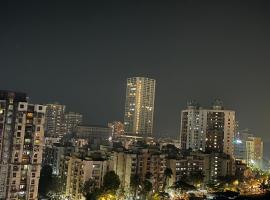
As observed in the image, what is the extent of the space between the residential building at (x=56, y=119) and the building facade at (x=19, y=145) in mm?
48178

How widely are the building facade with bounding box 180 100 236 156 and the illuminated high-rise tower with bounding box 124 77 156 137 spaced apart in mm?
25305

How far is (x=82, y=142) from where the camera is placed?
5088cm

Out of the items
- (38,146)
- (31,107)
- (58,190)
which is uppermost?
(31,107)

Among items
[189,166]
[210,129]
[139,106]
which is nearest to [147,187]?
[189,166]

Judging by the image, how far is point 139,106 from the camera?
3009 inches

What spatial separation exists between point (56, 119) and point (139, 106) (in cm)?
1641

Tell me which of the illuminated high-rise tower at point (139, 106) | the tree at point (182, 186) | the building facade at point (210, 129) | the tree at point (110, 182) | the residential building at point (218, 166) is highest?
the illuminated high-rise tower at point (139, 106)

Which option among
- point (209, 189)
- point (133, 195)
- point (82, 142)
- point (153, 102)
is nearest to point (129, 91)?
point (153, 102)

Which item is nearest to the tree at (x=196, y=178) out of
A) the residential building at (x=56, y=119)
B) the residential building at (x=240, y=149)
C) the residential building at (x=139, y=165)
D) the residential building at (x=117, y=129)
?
the residential building at (x=139, y=165)

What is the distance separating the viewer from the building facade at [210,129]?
148 ft

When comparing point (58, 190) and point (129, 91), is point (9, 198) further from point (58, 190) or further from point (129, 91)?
point (129, 91)

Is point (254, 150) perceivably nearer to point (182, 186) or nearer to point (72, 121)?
point (72, 121)

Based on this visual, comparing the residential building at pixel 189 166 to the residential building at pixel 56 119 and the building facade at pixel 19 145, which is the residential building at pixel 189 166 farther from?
the residential building at pixel 56 119

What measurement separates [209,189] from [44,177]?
14.0m
